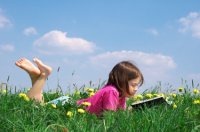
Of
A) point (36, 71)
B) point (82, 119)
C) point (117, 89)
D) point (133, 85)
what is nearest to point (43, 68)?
point (36, 71)

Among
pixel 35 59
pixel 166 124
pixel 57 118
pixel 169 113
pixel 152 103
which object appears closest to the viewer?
pixel 166 124

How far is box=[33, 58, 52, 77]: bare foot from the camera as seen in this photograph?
6.75 m

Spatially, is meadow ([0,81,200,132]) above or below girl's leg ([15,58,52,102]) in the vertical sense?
below

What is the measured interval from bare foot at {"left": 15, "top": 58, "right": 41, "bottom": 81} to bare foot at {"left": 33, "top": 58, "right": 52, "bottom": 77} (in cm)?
6

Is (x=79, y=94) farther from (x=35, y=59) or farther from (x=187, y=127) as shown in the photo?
(x=187, y=127)

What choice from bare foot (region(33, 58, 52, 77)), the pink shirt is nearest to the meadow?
the pink shirt

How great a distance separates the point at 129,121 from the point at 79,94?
312 centimetres

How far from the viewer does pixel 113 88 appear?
559 cm

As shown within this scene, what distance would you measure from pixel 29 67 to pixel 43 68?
0.66ft

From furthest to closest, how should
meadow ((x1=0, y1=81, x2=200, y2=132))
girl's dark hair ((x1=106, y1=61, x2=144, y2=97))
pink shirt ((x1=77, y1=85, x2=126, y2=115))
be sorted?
girl's dark hair ((x1=106, y1=61, x2=144, y2=97)) < pink shirt ((x1=77, y1=85, x2=126, y2=115)) < meadow ((x1=0, y1=81, x2=200, y2=132))

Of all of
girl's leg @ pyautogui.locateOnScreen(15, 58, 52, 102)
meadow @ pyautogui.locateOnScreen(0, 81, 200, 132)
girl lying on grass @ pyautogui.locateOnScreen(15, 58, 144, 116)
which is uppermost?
girl's leg @ pyautogui.locateOnScreen(15, 58, 52, 102)

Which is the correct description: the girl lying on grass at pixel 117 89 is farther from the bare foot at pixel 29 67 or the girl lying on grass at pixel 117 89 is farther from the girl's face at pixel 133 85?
the bare foot at pixel 29 67

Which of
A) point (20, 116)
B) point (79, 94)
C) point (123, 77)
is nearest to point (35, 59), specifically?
point (79, 94)

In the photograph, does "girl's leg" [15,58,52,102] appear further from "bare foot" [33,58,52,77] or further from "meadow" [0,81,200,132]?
"meadow" [0,81,200,132]
